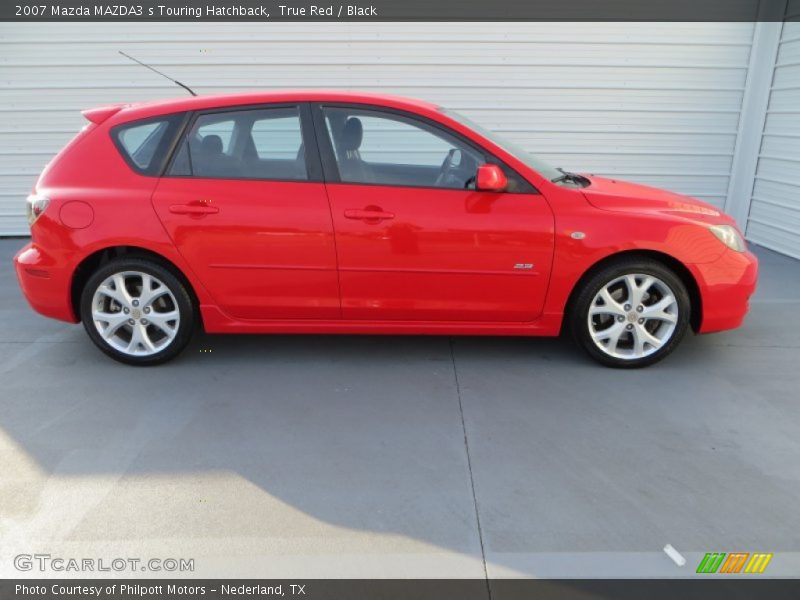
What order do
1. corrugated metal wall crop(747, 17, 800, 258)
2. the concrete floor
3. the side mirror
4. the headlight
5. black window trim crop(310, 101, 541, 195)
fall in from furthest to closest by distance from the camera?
corrugated metal wall crop(747, 17, 800, 258) < the headlight < black window trim crop(310, 101, 541, 195) < the side mirror < the concrete floor

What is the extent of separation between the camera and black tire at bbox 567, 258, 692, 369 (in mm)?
3596

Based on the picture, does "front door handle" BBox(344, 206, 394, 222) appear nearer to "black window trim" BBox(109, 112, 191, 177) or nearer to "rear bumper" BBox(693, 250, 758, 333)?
"black window trim" BBox(109, 112, 191, 177)

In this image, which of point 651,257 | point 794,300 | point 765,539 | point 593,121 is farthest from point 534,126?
point 765,539

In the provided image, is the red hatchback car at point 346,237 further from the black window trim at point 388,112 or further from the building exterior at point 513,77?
the building exterior at point 513,77

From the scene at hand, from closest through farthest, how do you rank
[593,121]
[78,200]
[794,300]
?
[78,200]
[794,300]
[593,121]

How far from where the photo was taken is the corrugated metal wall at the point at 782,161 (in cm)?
652

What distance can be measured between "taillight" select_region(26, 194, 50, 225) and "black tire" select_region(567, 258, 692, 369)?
313 centimetres

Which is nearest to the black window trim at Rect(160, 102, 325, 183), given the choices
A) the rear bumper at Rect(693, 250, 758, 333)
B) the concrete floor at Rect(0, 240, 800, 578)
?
the concrete floor at Rect(0, 240, 800, 578)

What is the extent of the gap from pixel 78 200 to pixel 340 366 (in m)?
1.78

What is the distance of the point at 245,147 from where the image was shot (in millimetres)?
3596

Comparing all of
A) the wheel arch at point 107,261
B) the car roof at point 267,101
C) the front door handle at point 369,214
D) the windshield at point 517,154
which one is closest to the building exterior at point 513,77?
the windshield at point 517,154

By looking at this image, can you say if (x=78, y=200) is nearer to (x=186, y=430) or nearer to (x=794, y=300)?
(x=186, y=430)

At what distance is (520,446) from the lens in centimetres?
291

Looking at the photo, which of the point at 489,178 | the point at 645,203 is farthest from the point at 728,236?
the point at 489,178
